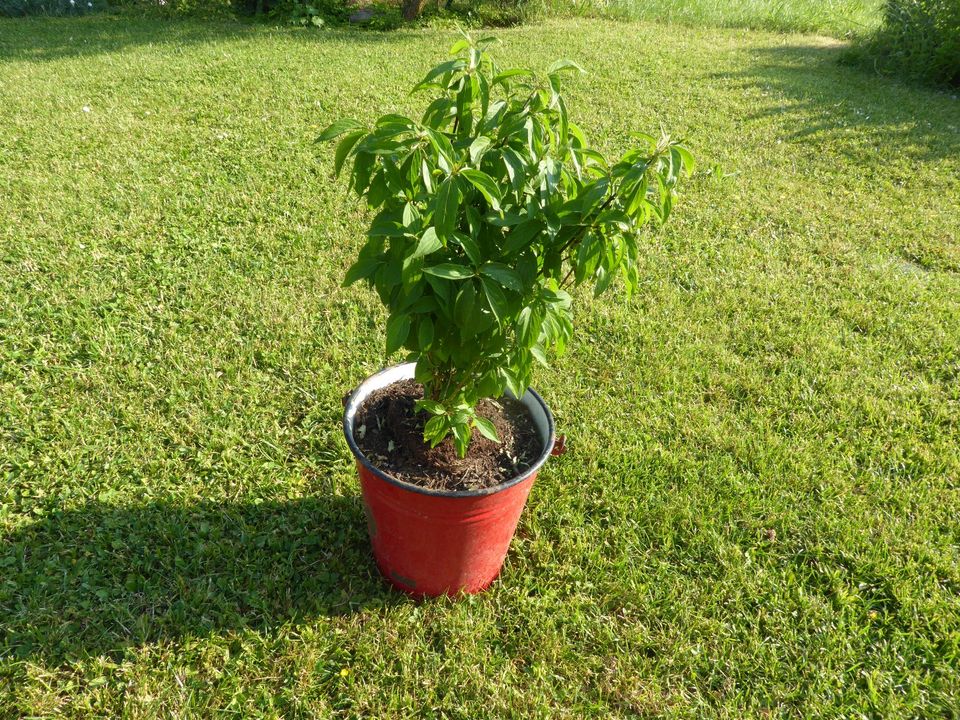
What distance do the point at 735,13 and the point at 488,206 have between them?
1217 centimetres

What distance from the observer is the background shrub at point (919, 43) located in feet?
27.7

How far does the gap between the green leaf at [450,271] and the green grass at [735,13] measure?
11.0 metres

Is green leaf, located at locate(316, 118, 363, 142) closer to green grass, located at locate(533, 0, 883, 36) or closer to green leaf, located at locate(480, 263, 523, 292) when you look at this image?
green leaf, located at locate(480, 263, 523, 292)

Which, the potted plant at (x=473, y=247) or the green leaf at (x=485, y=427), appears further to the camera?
the green leaf at (x=485, y=427)

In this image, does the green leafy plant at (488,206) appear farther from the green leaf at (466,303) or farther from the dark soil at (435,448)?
the dark soil at (435,448)

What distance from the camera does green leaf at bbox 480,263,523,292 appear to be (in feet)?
5.78

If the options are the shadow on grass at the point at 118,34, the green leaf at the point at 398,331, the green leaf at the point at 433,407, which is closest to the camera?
the green leaf at the point at 398,331

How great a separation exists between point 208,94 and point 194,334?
14.4 ft

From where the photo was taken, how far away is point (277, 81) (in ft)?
24.7

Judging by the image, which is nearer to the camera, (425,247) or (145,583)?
(425,247)

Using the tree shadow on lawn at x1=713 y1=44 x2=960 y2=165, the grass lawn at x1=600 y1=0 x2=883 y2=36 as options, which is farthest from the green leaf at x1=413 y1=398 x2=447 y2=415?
the grass lawn at x1=600 y1=0 x2=883 y2=36

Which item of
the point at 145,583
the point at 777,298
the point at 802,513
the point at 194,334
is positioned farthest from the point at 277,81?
the point at 802,513

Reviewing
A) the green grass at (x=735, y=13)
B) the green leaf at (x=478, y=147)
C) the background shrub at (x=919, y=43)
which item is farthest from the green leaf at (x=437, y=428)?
the green grass at (x=735, y=13)

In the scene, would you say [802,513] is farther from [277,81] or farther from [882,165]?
[277,81]
